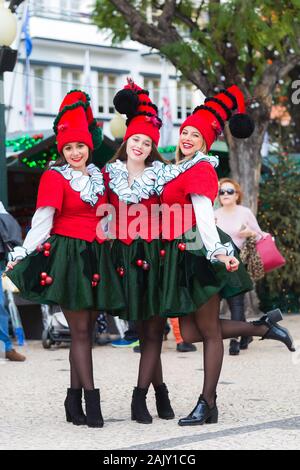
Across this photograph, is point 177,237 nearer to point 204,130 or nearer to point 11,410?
point 204,130

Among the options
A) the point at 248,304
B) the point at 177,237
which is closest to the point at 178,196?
the point at 177,237

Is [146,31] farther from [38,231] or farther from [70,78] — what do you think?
[70,78]

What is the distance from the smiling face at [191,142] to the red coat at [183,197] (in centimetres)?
21

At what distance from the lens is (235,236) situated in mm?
10305

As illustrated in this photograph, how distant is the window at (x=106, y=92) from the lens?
34.8 meters

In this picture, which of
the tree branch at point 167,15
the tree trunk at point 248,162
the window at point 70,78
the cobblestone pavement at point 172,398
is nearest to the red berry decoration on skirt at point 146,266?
the cobblestone pavement at point 172,398

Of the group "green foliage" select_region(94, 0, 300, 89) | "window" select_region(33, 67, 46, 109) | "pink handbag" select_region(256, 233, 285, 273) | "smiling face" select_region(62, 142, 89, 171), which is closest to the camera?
"smiling face" select_region(62, 142, 89, 171)

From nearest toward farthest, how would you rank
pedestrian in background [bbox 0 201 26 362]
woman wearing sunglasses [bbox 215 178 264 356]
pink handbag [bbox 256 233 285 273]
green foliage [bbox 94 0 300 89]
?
pedestrian in background [bbox 0 201 26 362] < woman wearing sunglasses [bbox 215 178 264 356] < pink handbag [bbox 256 233 285 273] < green foliage [bbox 94 0 300 89]

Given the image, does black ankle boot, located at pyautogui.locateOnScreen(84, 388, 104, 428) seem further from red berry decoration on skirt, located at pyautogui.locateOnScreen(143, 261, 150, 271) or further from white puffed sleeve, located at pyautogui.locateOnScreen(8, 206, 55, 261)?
white puffed sleeve, located at pyautogui.locateOnScreen(8, 206, 55, 261)

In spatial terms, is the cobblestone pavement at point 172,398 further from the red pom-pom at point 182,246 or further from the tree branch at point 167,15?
the tree branch at point 167,15

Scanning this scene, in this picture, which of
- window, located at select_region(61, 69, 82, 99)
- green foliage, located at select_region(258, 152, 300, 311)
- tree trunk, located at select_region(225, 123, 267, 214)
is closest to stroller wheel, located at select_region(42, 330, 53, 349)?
tree trunk, located at select_region(225, 123, 267, 214)

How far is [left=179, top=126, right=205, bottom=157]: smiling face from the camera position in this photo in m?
6.35

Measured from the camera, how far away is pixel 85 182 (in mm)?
6242

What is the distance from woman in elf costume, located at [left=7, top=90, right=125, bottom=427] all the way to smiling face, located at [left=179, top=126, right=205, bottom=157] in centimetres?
53
